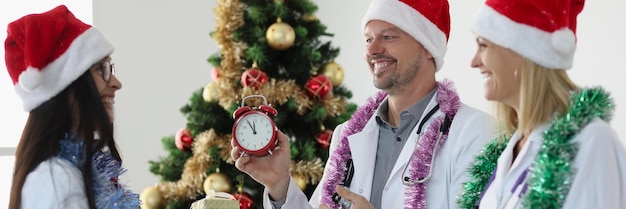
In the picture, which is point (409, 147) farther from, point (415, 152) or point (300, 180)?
point (300, 180)

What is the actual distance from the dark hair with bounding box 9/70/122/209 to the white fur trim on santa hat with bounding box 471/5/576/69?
1076mm

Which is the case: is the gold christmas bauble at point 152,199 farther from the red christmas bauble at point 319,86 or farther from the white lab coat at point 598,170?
the white lab coat at point 598,170

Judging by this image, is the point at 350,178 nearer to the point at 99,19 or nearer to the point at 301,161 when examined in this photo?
the point at 301,161

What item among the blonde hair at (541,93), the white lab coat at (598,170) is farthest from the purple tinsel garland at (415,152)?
the white lab coat at (598,170)

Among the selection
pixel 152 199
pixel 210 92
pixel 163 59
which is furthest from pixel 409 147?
pixel 163 59

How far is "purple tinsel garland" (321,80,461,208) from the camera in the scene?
292 cm

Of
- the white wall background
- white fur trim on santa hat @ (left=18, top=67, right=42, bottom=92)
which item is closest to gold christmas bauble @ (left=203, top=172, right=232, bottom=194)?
the white wall background

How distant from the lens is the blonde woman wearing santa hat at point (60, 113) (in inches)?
91.4

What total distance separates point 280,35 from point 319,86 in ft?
0.98

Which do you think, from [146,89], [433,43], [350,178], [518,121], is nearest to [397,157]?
[350,178]

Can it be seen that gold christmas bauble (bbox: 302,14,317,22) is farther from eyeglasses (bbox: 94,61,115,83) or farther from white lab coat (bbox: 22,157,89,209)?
white lab coat (bbox: 22,157,89,209)

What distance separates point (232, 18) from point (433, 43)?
1298 millimetres

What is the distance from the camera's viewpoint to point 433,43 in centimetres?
321

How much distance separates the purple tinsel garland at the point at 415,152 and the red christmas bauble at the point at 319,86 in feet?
2.65
